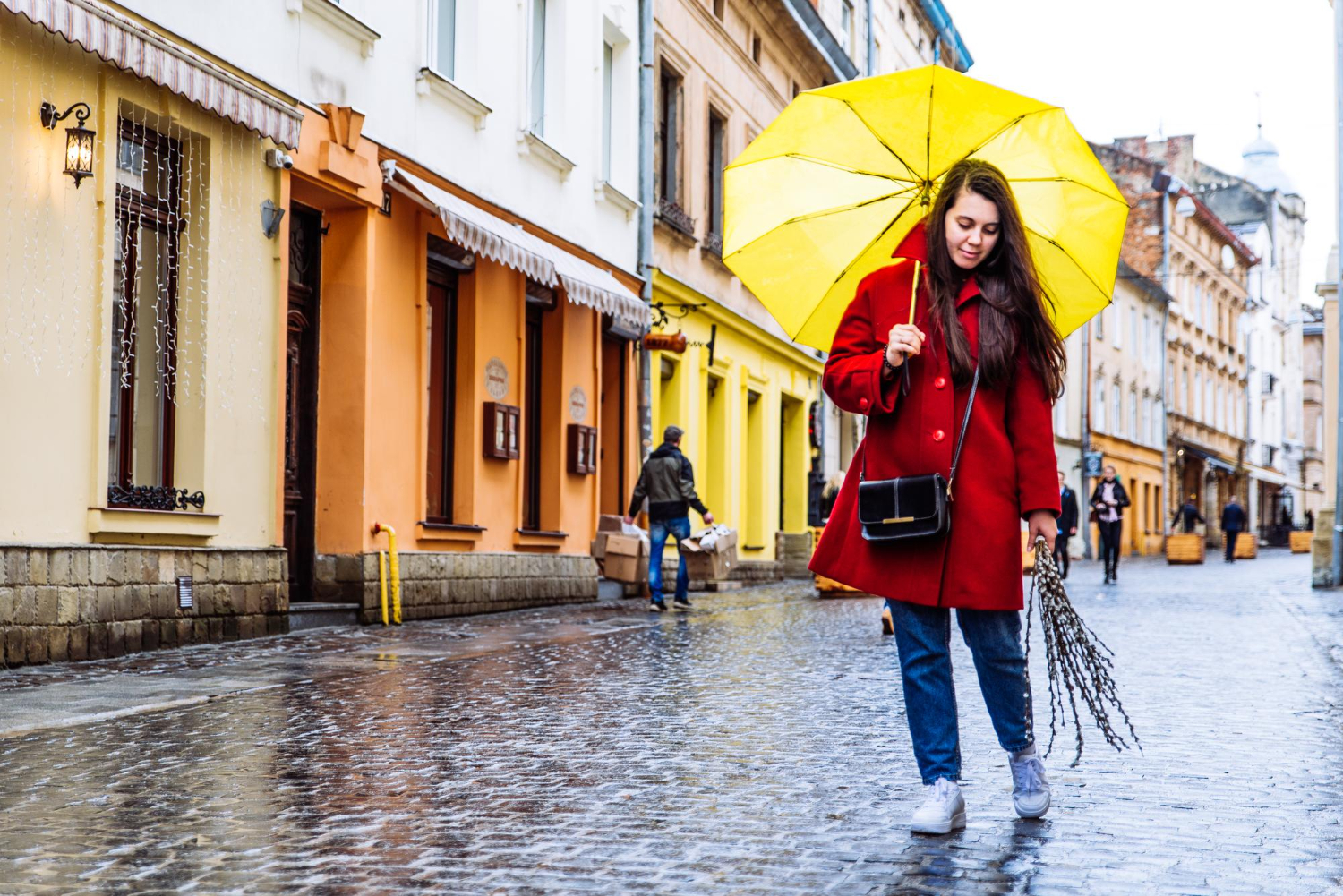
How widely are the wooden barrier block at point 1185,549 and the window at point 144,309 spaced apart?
33.7 meters

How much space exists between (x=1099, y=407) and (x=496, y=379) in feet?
135

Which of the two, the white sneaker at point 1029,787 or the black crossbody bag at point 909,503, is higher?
the black crossbody bag at point 909,503

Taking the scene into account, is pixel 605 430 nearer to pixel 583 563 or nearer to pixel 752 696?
pixel 583 563

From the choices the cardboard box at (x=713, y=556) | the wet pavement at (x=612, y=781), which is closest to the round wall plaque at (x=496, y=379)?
the cardboard box at (x=713, y=556)

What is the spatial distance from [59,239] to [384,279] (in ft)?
14.8

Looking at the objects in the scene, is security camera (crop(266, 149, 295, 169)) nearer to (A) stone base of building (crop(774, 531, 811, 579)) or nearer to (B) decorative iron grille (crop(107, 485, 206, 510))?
(B) decorative iron grille (crop(107, 485, 206, 510))

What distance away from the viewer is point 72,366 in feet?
34.0

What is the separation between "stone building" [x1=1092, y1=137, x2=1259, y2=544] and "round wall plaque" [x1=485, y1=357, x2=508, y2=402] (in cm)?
4698

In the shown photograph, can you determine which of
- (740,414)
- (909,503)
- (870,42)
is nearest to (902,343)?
(909,503)

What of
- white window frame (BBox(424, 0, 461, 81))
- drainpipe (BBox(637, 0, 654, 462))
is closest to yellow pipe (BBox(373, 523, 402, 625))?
white window frame (BBox(424, 0, 461, 81))

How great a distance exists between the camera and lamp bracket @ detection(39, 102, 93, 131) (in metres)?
10.1

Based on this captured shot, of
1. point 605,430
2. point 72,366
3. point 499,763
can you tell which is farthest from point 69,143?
point 605,430

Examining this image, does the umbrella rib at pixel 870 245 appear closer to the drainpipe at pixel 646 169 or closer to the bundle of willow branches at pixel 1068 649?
the bundle of willow branches at pixel 1068 649

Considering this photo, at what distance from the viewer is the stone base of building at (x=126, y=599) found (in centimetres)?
964
